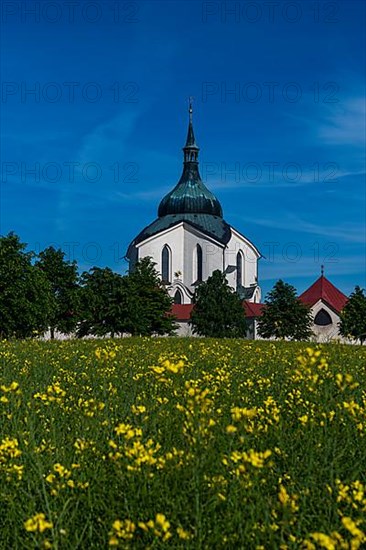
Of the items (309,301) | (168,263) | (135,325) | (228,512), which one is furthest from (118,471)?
(168,263)

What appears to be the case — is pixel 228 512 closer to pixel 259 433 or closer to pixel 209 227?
pixel 259 433

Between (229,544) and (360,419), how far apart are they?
7.11 ft

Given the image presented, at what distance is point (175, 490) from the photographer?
3932 mm

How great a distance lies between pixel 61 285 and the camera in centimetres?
4847

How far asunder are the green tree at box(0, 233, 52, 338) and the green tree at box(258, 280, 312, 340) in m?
20.2

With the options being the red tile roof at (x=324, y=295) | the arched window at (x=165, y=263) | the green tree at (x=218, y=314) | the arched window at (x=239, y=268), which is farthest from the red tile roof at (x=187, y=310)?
the green tree at (x=218, y=314)

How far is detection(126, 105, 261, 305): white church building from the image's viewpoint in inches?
3369

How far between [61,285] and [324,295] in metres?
32.4

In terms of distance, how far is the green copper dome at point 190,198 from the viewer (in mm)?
92500

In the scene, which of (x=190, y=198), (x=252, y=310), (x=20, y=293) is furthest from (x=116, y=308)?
(x=190, y=198)

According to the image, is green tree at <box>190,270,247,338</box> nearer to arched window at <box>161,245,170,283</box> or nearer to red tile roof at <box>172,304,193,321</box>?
red tile roof at <box>172,304,193,321</box>

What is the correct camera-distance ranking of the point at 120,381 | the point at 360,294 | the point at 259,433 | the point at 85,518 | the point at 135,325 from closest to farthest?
the point at 85,518 → the point at 259,433 → the point at 120,381 → the point at 135,325 → the point at 360,294

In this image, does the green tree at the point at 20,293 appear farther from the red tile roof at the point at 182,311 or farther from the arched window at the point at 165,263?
the arched window at the point at 165,263

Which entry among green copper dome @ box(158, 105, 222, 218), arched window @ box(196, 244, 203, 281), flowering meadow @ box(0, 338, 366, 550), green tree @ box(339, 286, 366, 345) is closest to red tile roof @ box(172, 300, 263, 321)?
arched window @ box(196, 244, 203, 281)
